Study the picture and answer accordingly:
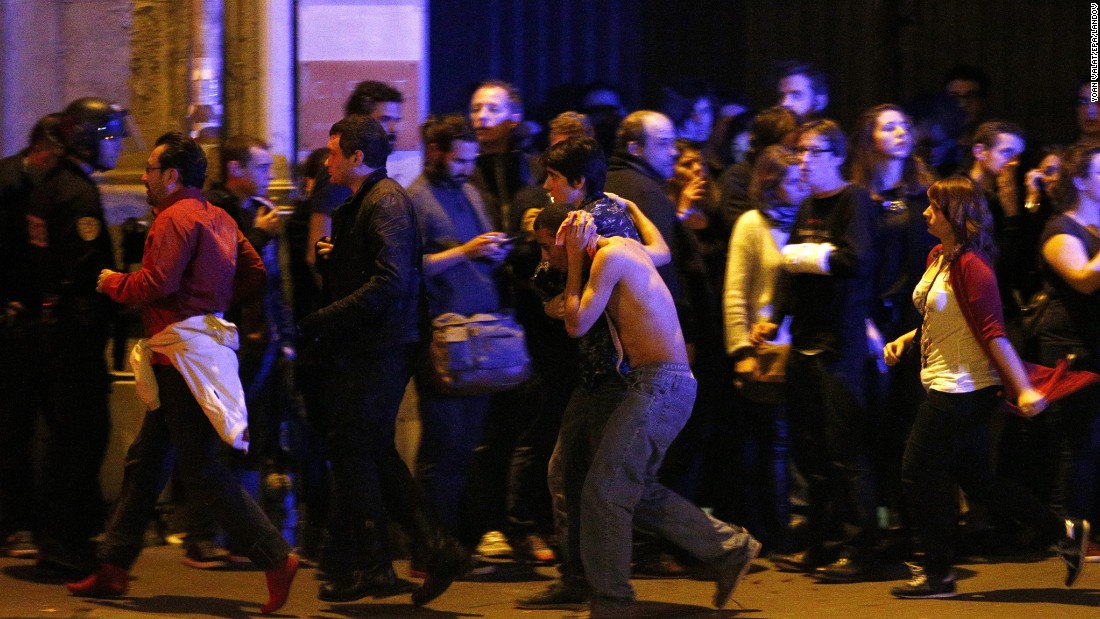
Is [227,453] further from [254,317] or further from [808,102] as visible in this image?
[808,102]

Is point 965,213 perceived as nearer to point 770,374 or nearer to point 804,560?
point 770,374

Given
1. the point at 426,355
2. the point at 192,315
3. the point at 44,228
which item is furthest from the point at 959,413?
the point at 44,228

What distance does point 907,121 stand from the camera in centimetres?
696

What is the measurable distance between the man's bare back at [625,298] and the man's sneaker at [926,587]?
58.0 inches

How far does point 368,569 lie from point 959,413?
8.21 ft

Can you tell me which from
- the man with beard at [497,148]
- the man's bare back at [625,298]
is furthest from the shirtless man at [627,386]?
the man with beard at [497,148]

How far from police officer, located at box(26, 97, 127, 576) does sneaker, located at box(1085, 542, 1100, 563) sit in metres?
4.54

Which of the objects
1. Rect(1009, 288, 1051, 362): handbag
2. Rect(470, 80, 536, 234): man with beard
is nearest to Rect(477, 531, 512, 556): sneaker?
Rect(470, 80, 536, 234): man with beard

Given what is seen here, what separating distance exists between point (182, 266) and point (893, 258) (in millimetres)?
3220

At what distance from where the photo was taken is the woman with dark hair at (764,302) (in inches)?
267

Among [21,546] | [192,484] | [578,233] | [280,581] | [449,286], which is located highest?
[578,233]

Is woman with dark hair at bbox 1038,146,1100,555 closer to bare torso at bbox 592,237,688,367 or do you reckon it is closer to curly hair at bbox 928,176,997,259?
curly hair at bbox 928,176,997,259

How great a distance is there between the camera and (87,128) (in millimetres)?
6566

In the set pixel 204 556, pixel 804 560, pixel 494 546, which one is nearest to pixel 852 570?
pixel 804 560
